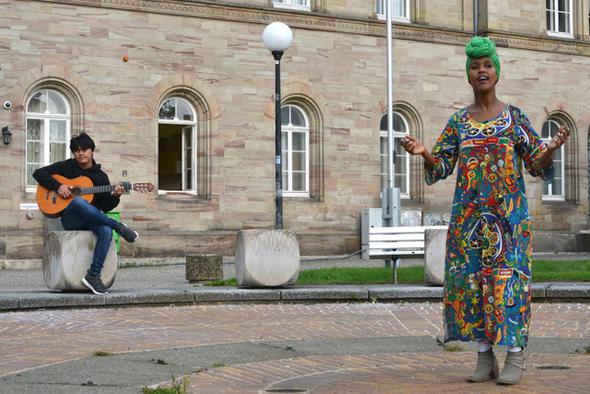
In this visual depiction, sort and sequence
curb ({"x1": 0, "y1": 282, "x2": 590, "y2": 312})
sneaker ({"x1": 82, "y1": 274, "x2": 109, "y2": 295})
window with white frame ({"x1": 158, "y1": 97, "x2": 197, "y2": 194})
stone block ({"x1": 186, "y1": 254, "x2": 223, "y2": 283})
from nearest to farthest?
curb ({"x1": 0, "y1": 282, "x2": 590, "y2": 312}) < sneaker ({"x1": 82, "y1": 274, "x2": 109, "y2": 295}) < stone block ({"x1": 186, "y1": 254, "x2": 223, "y2": 283}) < window with white frame ({"x1": 158, "y1": 97, "x2": 197, "y2": 194})

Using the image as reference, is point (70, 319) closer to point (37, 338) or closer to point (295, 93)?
point (37, 338)

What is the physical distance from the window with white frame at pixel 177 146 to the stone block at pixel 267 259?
10.5 m

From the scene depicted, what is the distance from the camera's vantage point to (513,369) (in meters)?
5.97

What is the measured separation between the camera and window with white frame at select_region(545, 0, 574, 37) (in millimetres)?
28031

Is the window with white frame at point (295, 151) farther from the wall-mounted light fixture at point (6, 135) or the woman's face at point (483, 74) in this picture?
the woman's face at point (483, 74)

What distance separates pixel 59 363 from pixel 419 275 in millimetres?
8159

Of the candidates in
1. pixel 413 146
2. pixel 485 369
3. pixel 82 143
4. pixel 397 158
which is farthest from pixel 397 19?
pixel 485 369

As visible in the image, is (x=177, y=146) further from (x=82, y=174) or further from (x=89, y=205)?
(x=89, y=205)

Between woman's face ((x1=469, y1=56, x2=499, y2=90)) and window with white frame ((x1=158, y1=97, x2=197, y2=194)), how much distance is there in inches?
647

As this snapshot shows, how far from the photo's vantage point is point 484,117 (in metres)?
6.29

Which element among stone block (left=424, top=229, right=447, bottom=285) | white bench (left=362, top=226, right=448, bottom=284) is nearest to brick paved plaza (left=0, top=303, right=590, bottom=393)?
stone block (left=424, top=229, right=447, bottom=285)

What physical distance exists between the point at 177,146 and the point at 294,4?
4.65 m

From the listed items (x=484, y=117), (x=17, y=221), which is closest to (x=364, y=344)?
(x=484, y=117)

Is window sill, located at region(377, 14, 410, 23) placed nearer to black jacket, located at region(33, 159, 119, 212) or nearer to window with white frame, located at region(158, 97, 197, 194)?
window with white frame, located at region(158, 97, 197, 194)
